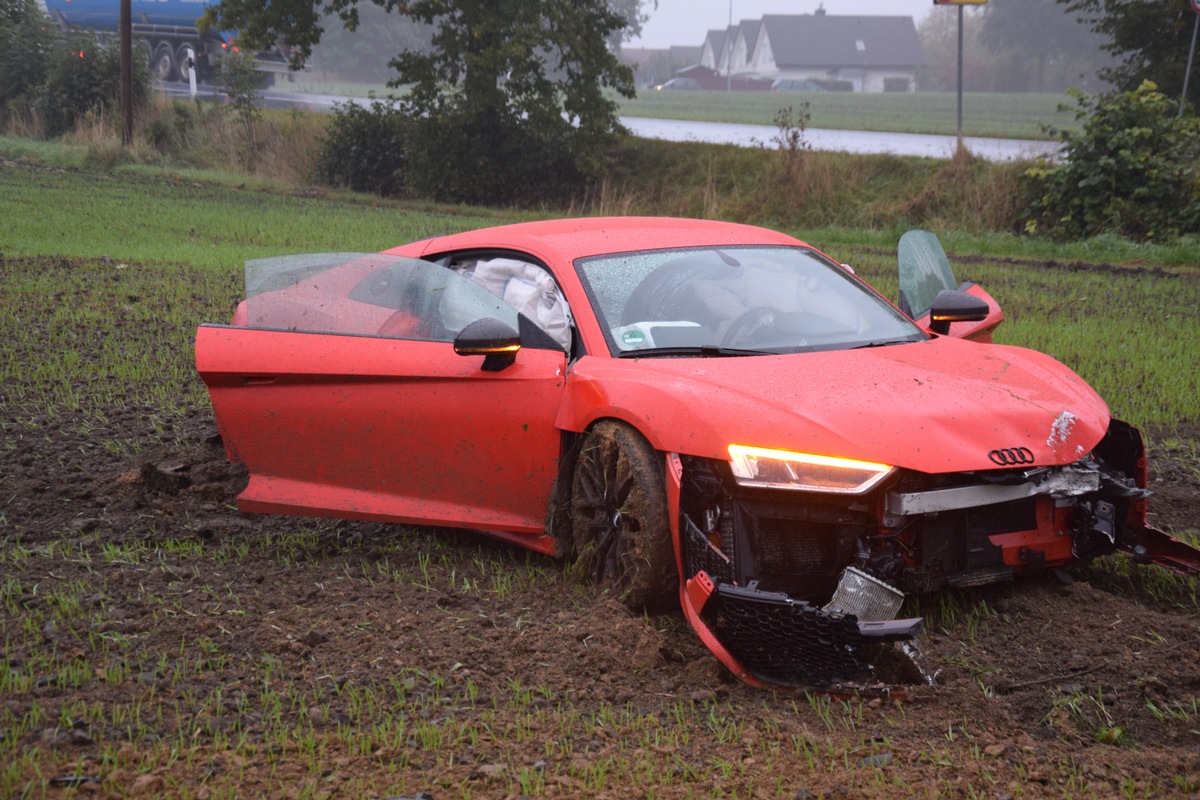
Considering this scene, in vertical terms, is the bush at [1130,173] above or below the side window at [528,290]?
above

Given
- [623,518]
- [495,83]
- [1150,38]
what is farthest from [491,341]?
[495,83]

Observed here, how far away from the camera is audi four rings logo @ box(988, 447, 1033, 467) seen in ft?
13.8

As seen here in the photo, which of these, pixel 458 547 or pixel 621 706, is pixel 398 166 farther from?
pixel 621 706

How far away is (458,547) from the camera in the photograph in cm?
577

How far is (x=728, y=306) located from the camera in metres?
5.38

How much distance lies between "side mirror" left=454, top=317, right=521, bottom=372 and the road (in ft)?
58.3

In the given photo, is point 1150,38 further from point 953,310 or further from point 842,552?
point 842,552

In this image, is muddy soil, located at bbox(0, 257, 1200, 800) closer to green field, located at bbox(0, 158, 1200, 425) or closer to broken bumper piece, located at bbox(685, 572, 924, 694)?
broken bumper piece, located at bbox(685, 572, 924, 694)

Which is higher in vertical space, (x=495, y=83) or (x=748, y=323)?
(x=495, y=83)

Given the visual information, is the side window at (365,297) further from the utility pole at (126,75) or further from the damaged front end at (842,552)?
the utility pole at (126,75)

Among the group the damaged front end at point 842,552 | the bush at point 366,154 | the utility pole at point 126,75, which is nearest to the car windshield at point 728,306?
the damaged front end at point 842,552

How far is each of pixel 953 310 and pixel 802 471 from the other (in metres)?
2.15

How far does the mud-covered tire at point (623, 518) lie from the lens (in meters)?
4.50

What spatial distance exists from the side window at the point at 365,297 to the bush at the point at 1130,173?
1480 centimetres
